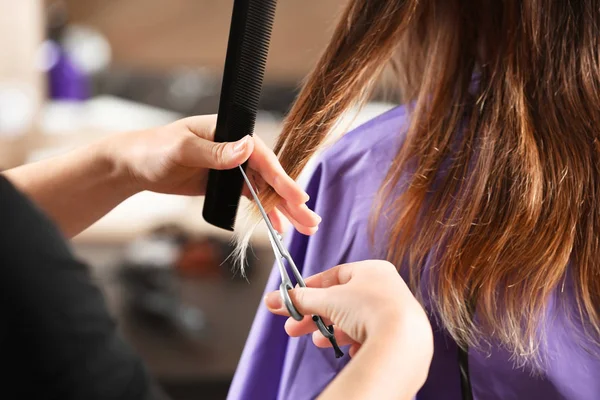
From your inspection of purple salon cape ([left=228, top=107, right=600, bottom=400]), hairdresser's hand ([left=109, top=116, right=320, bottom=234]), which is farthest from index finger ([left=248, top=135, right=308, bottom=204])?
purple salon cape ([left=228, top=107, right=600, bottom=400])

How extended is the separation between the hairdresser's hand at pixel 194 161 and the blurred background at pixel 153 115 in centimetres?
13

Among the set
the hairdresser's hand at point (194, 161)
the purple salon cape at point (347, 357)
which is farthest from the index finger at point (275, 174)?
the purple salon cape at point (347, 357)

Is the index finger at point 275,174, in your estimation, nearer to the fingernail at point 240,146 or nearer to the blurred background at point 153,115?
the fingernail at point 240,146

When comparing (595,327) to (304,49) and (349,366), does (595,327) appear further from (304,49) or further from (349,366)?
(304,49)

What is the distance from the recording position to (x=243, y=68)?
480mm

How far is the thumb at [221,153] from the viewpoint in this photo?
1.64ft

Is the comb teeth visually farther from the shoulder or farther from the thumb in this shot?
the shoulder

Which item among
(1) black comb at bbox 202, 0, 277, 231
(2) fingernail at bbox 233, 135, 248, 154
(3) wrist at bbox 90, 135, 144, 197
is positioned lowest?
(3) wrist at bbox 90, 135, 144, 197

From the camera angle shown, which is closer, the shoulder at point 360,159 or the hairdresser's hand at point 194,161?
the hairdresser's hand at point 194,161

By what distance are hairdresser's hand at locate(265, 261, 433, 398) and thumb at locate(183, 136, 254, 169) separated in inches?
4.3

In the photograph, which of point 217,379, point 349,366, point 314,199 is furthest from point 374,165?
point 217,379

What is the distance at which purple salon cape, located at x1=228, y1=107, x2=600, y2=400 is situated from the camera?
0.57m

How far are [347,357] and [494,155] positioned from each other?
0.21 metres

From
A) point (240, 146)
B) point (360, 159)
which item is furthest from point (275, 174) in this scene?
point (360, 159)
